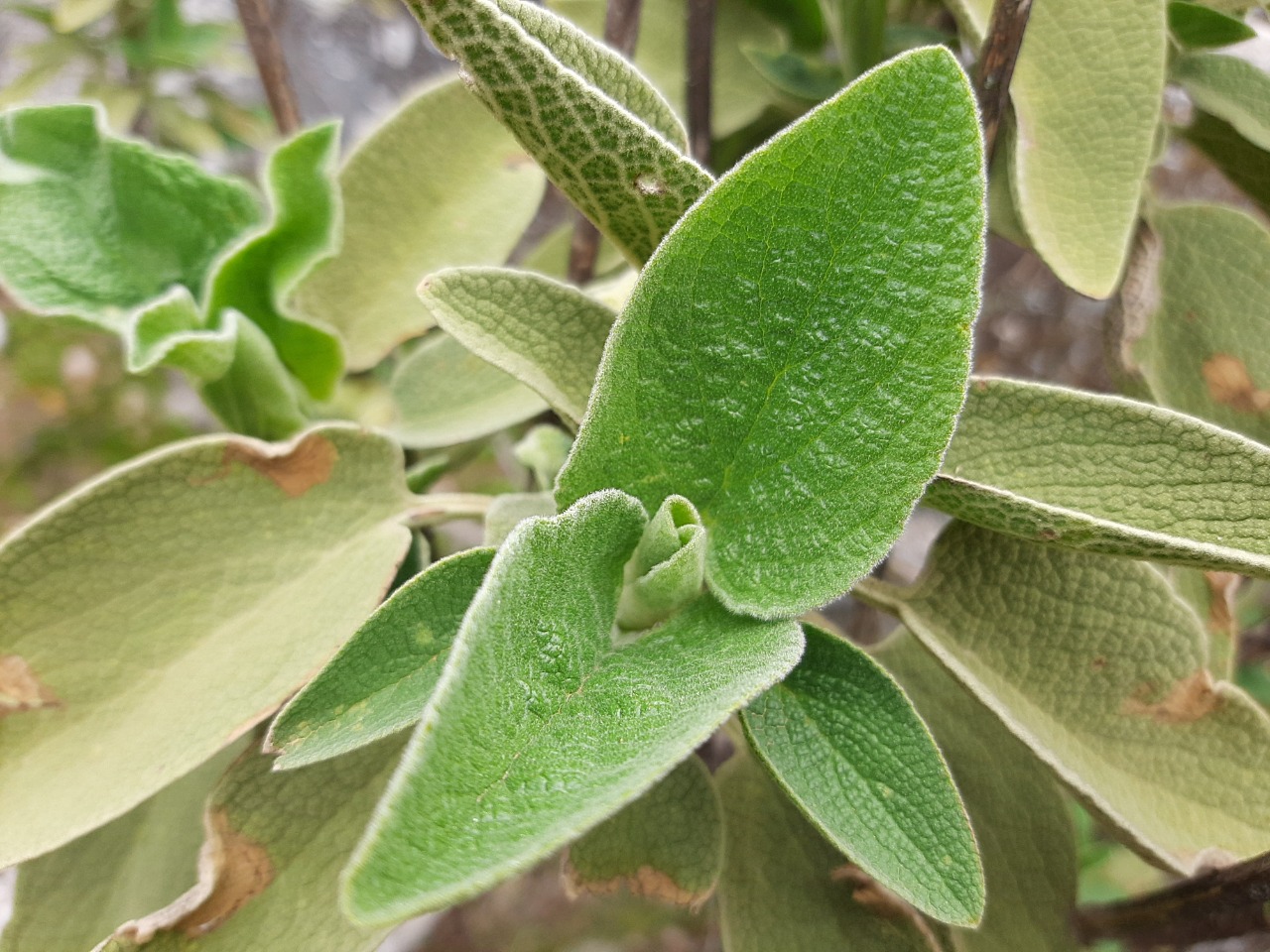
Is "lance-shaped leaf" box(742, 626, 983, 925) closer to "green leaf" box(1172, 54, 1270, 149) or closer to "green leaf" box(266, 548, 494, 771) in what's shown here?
"green leaf" box(266, 548, 494, 771)

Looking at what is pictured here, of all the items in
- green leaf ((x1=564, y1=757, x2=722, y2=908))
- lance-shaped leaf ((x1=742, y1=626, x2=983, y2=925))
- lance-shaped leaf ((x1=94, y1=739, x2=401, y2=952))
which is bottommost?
green leaf ((x1=564, y1=757, x2=722, y2=908))

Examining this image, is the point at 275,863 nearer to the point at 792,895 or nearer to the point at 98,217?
the point at 792,895

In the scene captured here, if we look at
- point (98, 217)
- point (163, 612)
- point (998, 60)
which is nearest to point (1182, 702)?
point (998, 60)

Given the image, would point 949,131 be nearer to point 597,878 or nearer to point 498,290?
point 498,290

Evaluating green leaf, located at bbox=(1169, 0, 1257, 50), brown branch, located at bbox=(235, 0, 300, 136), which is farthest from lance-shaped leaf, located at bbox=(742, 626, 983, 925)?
brown branch, located at bbox=(235, 0, 300, 136)

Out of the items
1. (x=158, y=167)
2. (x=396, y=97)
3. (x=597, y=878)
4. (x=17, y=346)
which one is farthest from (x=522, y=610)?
(x=396, y=97)

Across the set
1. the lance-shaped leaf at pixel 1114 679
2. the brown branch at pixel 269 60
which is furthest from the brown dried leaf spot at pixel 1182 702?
the brown branch at pixel 269 60
